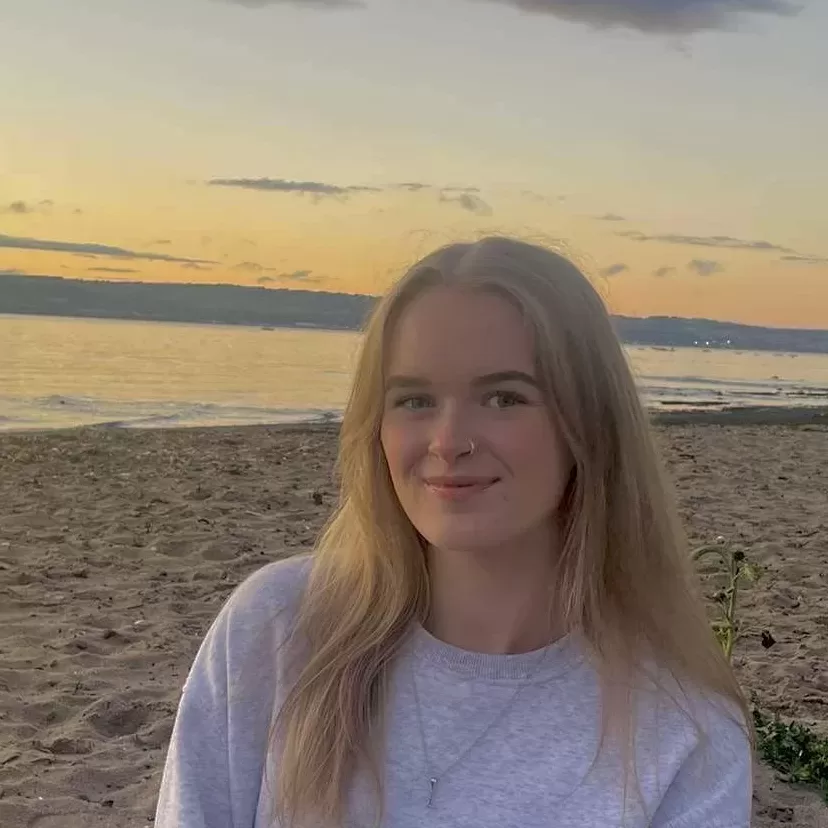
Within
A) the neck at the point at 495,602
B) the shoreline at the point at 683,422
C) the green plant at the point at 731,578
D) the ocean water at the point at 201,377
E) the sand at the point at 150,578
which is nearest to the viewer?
the neck at the point at 495,602

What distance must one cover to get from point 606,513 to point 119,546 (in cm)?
525

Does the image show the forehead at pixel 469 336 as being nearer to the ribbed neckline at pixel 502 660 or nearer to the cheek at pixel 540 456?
the cheek at pixel 540 456

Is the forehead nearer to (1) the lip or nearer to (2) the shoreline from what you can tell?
(1) the lip

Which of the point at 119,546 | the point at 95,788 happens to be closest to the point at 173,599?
the point at 119,546

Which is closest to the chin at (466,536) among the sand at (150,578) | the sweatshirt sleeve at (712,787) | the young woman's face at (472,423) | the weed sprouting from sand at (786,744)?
the young woman's face at (472,423)

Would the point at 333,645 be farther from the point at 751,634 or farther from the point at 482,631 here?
the point at 751,634

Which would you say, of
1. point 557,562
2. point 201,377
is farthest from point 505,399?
point 201,377

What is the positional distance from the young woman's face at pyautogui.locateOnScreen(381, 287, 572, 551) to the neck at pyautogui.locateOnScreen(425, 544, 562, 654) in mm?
86

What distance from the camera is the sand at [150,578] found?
3.51 m

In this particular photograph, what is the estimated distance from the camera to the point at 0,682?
4211 millimetres

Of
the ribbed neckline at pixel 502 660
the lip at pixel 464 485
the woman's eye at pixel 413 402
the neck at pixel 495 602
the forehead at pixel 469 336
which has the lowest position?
the ribbed neckline at pixel 502 660

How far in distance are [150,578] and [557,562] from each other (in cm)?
435

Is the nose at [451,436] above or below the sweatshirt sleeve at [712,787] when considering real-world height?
above

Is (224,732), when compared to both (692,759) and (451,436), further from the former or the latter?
(692,759)
